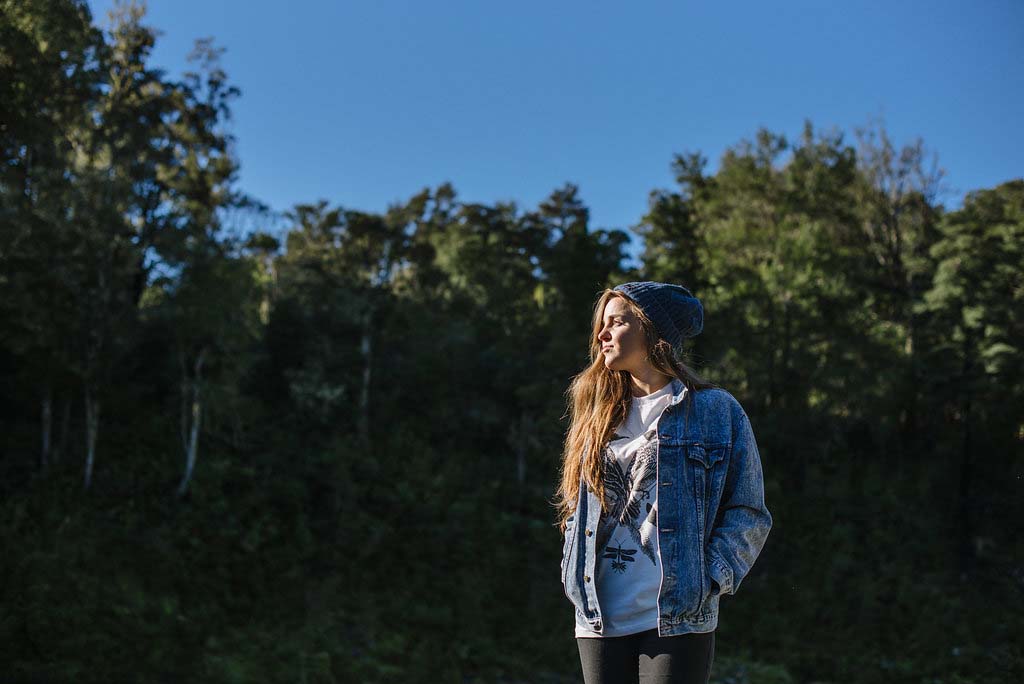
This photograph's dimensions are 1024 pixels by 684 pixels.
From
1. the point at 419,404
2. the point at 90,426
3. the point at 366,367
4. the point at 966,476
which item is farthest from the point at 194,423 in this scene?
the point at 966,476

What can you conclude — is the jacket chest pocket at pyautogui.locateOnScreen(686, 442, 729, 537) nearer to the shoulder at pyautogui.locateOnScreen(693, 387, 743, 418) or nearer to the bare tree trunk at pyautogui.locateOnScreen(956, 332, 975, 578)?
the shoulder at pyautogui.locateOnScreen(693, 387, 743, 418)

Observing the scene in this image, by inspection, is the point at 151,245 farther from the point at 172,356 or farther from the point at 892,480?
the point at 892,480

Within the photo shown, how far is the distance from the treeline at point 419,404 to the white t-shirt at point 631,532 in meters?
5.07

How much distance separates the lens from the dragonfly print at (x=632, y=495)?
2148mm

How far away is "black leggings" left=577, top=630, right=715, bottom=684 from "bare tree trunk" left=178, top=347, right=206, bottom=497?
14295 mm

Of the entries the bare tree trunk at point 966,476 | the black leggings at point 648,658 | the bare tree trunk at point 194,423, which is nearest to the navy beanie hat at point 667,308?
the black leggings at point 648,658

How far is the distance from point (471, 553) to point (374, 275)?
861 centimetres

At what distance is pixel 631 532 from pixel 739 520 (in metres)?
0.29

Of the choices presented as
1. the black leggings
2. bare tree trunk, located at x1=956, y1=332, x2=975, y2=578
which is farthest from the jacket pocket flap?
bare tree trunk, located at x1=956, y1=332, x2=975, y2=578

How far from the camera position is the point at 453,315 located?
72.9 feet

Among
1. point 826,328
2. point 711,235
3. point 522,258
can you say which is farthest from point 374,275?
point 826,328

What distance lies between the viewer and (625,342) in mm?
2312

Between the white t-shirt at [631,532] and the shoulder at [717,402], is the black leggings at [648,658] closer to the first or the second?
the white t-shirt at [631,532]

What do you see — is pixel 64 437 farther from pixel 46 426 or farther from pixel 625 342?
pixel 625 342
